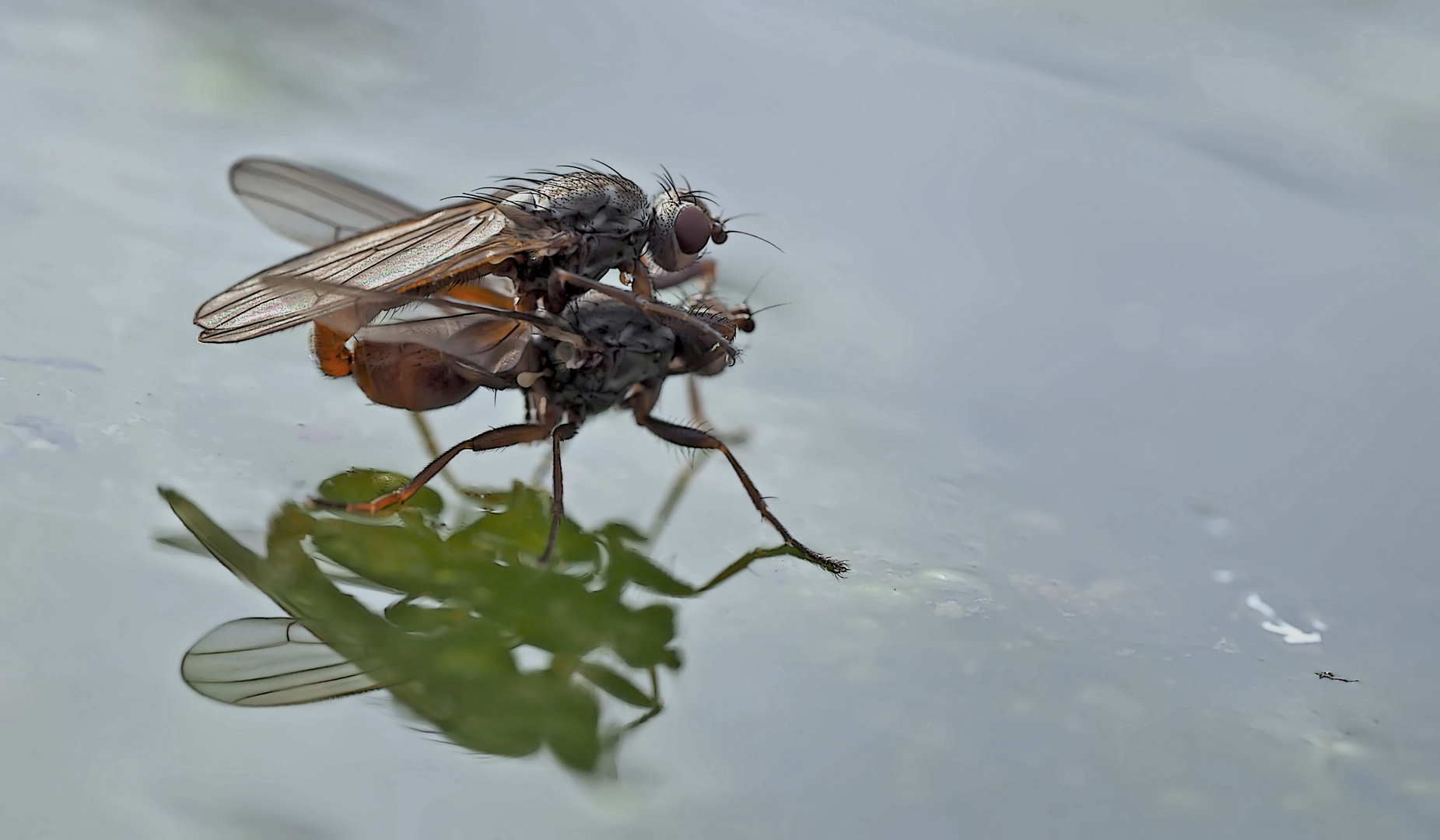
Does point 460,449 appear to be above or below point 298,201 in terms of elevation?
below

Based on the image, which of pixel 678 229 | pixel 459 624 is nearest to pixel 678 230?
pixel 678 229

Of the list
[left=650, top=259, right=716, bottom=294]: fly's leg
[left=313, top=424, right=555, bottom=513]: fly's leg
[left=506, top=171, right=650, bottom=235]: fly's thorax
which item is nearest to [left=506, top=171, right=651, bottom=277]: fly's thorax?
[left=506, top=171, right=650, bottom=235]: fly's thorax

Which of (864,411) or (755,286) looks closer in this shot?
(864,411)

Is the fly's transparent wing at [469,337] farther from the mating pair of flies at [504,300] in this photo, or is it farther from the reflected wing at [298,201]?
the reflected wing at [298,201]

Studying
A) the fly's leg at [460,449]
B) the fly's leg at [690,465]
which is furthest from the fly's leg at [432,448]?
the fly's leg at [690,465]

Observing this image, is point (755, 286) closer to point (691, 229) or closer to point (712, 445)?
point (691, 229)
